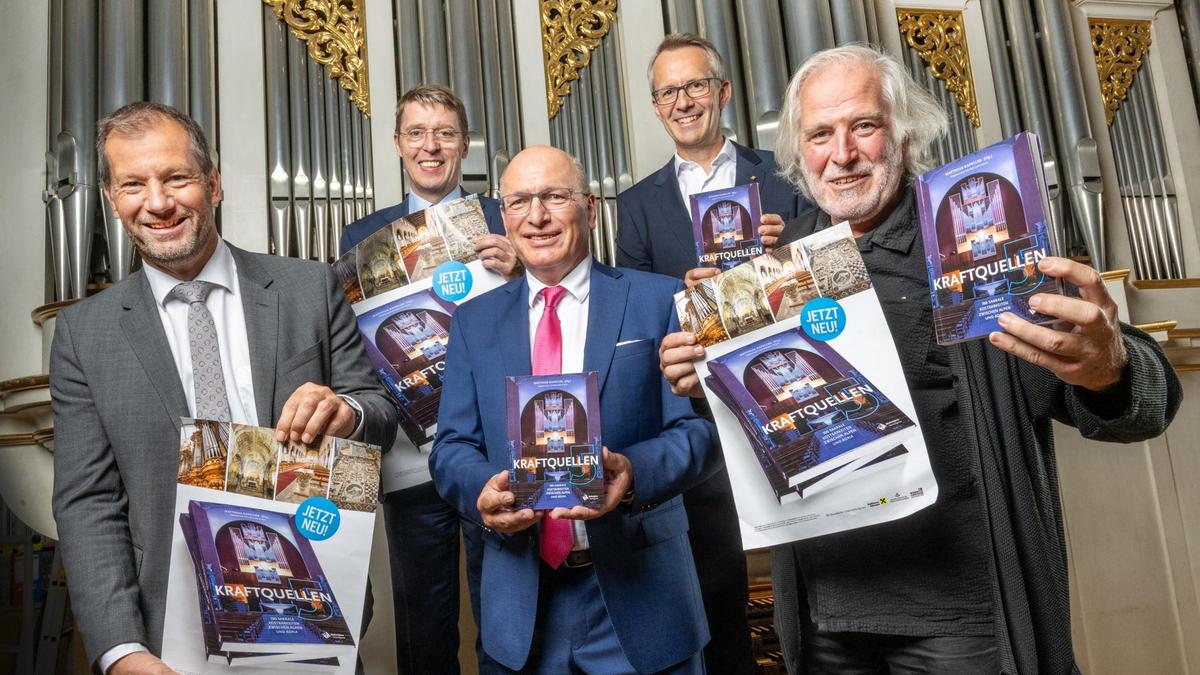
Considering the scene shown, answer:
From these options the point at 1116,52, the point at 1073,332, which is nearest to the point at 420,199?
the point at 1073,332

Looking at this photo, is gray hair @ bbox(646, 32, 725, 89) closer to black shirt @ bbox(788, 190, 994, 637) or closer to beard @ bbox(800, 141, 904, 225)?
beard @ bbox(800, 141, 904, 225)

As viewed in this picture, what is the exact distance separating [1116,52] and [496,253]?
4.77 m

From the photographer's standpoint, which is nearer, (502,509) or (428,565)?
(502,509)

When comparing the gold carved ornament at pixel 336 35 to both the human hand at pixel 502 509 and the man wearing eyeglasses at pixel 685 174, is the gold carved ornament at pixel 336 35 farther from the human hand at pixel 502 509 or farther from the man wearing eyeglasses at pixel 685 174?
the human hand at pixel 502 509

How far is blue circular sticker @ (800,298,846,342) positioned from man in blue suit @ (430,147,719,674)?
41 centimetres

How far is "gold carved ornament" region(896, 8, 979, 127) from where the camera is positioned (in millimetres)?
5449

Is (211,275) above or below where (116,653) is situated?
above

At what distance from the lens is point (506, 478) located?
6.32ft

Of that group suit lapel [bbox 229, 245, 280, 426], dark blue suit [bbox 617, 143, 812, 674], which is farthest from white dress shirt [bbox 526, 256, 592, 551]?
dark blue suit [bbox 617, 143, 812, 674]

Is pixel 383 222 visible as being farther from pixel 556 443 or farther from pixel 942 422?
pixel 942 422

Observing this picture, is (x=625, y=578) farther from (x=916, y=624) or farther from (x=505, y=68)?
(x=505, y=68)

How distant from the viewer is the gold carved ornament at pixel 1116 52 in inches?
229

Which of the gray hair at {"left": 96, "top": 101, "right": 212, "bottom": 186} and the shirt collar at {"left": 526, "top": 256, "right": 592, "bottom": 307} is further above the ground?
the gray hair at {"left": 96, "top": 101, "right": 212, "bottom": 186}

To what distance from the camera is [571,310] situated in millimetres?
2334
